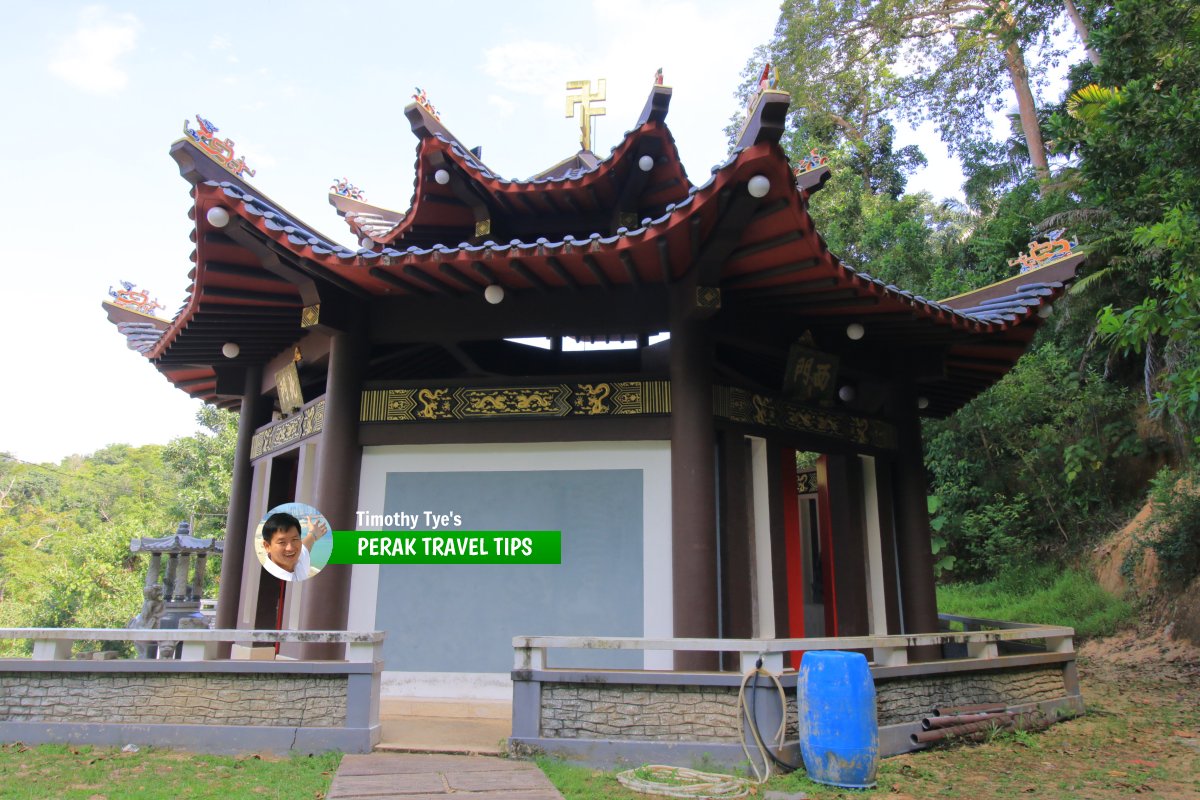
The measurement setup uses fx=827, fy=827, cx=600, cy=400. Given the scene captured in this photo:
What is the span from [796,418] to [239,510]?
20.8 ft

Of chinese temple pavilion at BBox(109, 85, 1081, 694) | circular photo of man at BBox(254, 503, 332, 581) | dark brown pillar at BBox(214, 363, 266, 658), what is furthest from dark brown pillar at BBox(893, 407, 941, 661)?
dark brown pillar at BBox(214, 363, 266, 658)

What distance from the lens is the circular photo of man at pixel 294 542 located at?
714 centimetres

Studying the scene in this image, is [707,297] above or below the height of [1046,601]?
above

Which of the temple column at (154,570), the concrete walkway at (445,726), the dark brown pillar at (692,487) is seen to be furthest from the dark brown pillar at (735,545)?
the temple column at (154,570)

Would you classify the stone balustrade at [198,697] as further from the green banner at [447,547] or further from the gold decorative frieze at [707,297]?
the gold decorative frieze at [707,297]

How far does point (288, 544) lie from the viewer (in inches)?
299

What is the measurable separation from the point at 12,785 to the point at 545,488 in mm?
4113

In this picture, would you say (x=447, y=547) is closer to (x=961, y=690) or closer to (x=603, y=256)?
(x=603, y=256)

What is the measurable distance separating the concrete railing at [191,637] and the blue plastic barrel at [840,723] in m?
2.91

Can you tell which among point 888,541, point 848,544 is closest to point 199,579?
point 848,544

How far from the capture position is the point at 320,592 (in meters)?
7.05

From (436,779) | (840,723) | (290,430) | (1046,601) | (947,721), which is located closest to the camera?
(436,779)

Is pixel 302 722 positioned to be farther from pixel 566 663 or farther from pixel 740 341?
pixel 740 341

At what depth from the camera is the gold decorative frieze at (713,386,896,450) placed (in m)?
7.32
